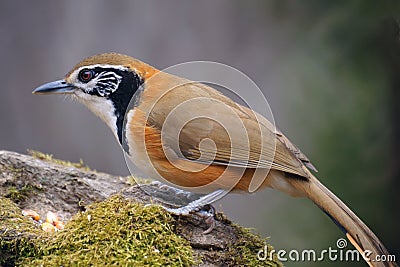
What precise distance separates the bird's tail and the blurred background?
1.43m

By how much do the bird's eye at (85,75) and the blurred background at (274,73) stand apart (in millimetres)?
2089

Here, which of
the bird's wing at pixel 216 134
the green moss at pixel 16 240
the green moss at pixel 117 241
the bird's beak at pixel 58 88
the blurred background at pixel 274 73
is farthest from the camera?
the blurred background at pixel 274 73

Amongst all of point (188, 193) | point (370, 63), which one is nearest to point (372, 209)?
point (370, 63)

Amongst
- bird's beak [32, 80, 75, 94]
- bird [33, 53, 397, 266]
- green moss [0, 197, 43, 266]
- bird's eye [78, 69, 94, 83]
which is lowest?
green moss [0, 197, 43, 266]

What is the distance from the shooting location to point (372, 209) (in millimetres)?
5648

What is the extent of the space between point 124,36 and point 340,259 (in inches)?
167

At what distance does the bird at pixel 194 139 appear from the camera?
13.5 feet

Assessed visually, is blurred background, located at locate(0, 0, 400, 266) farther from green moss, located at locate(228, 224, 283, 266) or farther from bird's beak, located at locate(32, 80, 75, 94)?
bird's beak, located at locate(32, 80, 75, 94)

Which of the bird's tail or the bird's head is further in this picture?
the bird's head

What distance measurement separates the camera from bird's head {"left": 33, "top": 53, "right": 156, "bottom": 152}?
4.42 meters

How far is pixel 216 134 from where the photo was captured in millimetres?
4266

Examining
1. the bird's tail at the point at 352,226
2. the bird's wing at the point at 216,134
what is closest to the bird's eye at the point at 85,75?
the bird's wing at the point at 216,134

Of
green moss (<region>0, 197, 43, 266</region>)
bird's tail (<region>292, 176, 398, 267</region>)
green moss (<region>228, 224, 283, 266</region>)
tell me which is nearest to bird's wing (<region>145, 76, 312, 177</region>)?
bird's tail (<region>292, 176, 398, 267</region>)

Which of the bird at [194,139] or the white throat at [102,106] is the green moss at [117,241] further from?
the white throat at [102,106]
